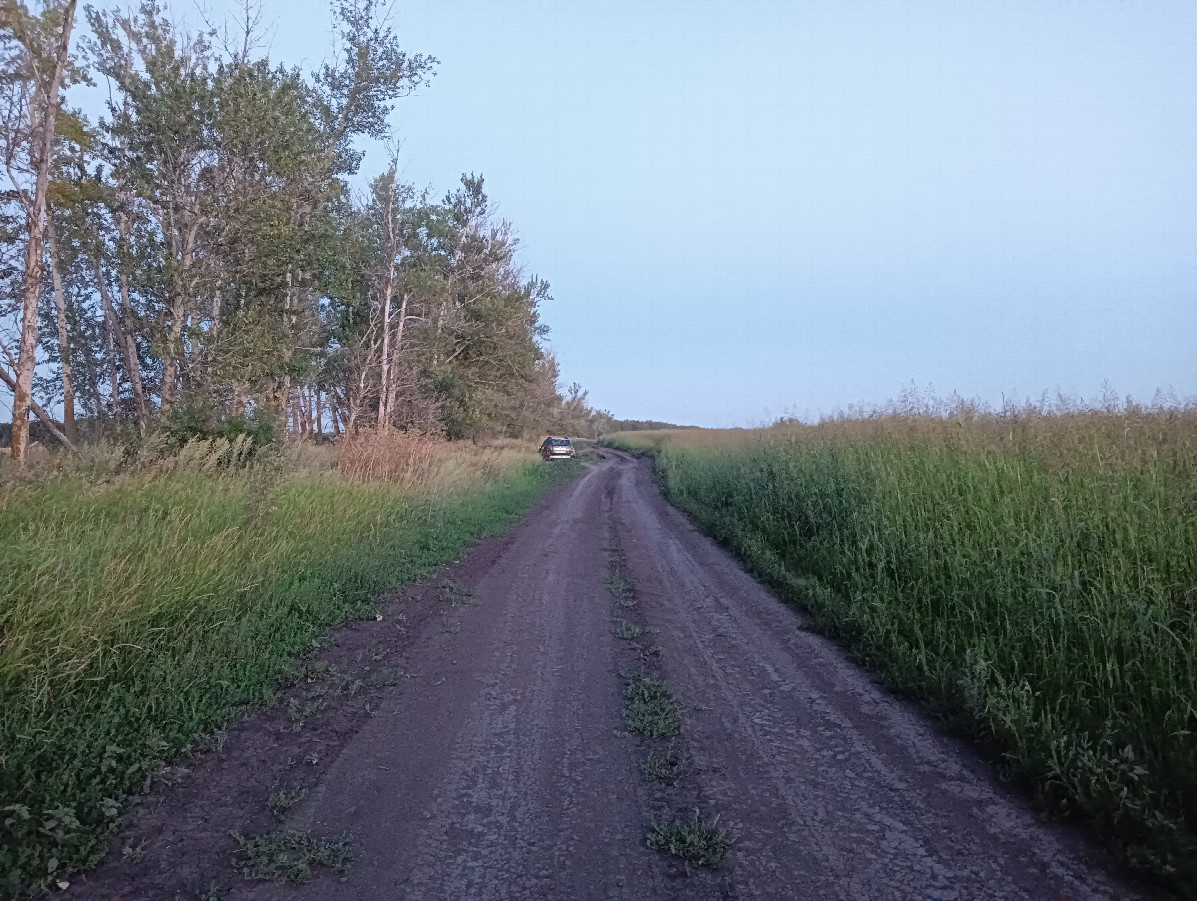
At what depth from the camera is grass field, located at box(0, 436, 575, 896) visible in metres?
3.59

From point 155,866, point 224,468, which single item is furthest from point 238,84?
point 155,866

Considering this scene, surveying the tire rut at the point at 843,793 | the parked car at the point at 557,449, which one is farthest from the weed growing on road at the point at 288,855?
the parked car at the point at 557,449

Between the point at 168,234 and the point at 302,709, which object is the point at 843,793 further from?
the point at 168,234

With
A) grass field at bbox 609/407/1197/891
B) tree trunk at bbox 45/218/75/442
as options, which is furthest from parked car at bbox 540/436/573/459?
grass field at bbox 609/407/1197/891

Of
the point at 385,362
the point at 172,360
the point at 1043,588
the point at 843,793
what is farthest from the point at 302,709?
the point at 385,362

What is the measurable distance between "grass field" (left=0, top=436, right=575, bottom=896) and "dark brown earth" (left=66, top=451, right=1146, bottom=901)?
11.1 inches

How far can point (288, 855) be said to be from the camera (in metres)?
3.25

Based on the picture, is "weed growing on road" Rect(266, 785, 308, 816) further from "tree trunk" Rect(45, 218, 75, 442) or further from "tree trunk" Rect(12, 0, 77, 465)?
"tree trunk" Rect(45, 218, 75, 442)

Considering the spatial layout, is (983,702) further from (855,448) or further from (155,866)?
(855,448)

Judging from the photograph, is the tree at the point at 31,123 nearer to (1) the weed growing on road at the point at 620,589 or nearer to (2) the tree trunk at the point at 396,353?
(1) the weed growing on road at the point at 620,589

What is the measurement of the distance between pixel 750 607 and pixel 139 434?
947 cm

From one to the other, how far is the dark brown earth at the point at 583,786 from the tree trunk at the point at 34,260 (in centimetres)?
659

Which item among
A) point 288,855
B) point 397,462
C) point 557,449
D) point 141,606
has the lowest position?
point 288,855

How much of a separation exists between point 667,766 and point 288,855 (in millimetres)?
1962
